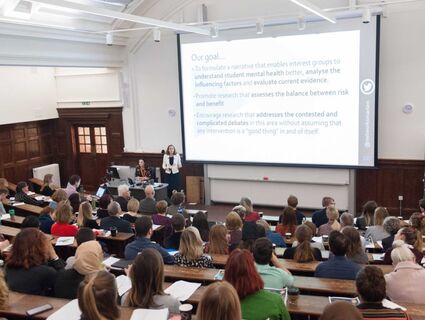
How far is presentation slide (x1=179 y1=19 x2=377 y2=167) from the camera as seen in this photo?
823cm

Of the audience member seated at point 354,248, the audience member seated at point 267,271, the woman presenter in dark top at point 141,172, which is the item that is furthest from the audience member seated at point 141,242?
the woman presenter in dark top at point 141,172

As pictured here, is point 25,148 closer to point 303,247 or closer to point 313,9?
point 313,9

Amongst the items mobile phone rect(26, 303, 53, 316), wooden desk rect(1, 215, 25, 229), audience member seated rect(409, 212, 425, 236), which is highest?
audience member seated rect(409, 212, 425, 236)

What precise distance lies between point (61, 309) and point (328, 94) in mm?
6719

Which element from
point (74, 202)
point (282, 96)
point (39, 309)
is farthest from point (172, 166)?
point (39, 309)

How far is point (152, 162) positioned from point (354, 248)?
7.27 m

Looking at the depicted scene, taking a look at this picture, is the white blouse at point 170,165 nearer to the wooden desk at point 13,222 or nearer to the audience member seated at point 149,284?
the wooden desk at point 13,222

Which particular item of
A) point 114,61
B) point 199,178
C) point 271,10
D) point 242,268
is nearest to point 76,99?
point 114,61

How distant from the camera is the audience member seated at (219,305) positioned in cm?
217

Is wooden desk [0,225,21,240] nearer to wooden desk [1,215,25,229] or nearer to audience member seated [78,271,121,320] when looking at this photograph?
wooden desk [1,215,25,229]

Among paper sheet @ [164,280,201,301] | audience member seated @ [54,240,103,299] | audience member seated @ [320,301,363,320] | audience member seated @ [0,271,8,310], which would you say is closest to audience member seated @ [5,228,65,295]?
audience member seated @ [54,240,103,299]

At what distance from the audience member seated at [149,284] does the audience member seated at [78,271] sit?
2.56 feet

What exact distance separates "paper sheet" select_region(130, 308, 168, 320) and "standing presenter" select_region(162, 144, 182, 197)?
708cm

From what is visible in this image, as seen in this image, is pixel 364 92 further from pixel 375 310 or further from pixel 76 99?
pixel 76 99
